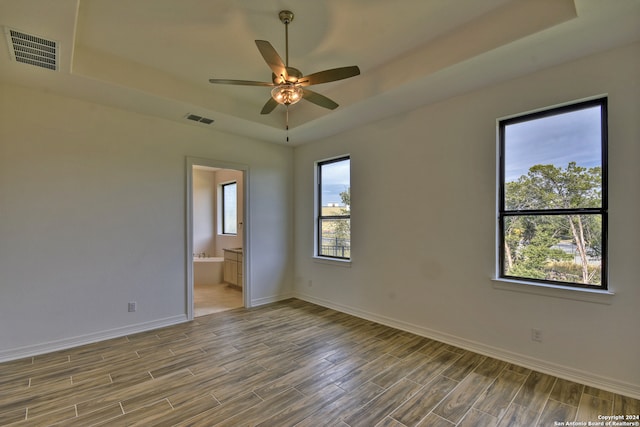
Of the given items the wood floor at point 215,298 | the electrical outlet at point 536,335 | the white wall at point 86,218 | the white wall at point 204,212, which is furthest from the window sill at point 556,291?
the white wall at point 204,212

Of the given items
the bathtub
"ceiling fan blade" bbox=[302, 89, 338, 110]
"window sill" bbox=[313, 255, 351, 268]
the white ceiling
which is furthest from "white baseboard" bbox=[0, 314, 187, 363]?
"ceiling fan blade" bbox=[302, 89, 338, 110]

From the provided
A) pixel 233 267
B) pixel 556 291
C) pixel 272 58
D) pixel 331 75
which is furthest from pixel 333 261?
pixel 272 58

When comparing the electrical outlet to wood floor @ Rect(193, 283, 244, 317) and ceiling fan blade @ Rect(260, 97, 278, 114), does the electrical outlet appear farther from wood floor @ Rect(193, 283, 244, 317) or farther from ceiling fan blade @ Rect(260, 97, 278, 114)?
wood floor @ Rect(193, 283, 244, 317)

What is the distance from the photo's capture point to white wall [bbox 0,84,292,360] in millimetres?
3057

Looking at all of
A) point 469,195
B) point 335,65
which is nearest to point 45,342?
point 335,65

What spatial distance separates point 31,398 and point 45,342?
103 cm

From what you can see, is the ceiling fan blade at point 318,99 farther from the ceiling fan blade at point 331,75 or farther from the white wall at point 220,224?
the white wall at point 220,224

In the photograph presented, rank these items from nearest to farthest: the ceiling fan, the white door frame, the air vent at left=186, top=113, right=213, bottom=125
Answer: the ceiling fan → the air vent at left=186, top=113, right=213, bottom=125 → the white door frame

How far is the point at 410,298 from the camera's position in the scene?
3779 mm

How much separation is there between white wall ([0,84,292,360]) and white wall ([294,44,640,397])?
2.34 meters

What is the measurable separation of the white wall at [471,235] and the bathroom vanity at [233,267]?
1879 mm

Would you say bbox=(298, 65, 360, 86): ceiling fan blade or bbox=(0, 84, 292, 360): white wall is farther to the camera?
bbox=(0, 84, 292, 360): white wall

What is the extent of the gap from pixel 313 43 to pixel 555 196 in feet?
8.85

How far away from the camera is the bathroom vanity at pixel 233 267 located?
5.97m
